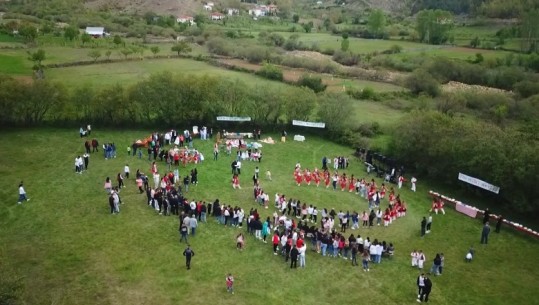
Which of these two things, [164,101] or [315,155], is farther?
[164,101]

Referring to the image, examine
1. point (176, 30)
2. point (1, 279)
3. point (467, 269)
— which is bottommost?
point (467, 269)

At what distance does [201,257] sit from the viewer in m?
24.3

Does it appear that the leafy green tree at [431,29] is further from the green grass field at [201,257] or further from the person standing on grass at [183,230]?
the person standing on grass at [183,230]

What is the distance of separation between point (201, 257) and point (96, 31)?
86.2m

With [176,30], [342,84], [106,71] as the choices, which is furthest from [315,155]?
[176,30]

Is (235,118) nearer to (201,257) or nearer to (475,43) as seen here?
(201,257)

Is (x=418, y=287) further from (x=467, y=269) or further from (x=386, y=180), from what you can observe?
(x=386, y=180)

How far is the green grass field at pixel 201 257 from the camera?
21.7 m

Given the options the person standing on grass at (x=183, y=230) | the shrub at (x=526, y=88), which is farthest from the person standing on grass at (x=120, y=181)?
the shrub at (x=526, y=88)

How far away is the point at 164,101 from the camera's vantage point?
43.7 meters

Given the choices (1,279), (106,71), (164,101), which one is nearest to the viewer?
(1,279)

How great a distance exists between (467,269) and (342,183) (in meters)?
11.0

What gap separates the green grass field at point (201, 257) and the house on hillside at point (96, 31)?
2755 inches

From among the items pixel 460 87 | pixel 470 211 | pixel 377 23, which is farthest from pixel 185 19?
pixel 470 211
